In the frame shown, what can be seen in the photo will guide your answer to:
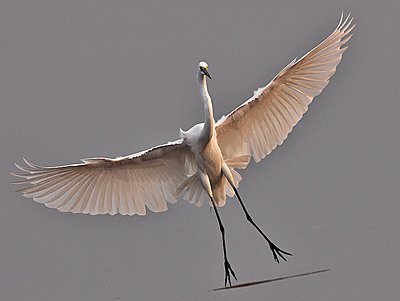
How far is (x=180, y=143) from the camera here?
230 inches

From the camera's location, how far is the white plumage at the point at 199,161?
5840 millimetres

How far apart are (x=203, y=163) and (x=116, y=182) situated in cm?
56

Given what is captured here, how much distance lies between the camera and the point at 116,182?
6.08m

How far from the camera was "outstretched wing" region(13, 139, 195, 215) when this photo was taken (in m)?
5.83

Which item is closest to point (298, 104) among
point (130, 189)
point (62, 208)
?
point (130, 189)

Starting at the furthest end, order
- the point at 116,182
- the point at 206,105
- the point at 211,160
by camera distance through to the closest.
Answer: the point at 116,182, the point at 211,160, the point at 206,105

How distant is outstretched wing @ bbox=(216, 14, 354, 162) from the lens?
5.93 metres

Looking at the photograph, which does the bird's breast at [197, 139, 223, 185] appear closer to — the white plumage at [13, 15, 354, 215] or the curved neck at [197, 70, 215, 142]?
the white plumage at [13, 15, 354, 215]

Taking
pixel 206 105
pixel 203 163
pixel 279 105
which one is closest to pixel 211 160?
pixel 203 163

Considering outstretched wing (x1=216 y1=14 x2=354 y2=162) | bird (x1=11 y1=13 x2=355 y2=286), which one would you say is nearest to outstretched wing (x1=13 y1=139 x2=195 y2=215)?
bird (x1=11 y1=13 x2=355 y2=286)

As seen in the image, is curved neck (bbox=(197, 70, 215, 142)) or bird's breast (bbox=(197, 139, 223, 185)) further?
bird's breast (bbox=(197, 139, 223, 185))

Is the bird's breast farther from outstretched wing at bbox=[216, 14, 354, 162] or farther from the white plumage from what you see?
outstretched wing at bbox=[216, 14, 354, 162]

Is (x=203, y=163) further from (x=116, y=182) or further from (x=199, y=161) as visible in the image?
(x=116, y=182)

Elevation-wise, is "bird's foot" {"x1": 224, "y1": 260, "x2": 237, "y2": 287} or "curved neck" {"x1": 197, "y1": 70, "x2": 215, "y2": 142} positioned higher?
"curved neck" {"x1": 197, "y1": 70, "x2": 215, "y2": 142}
